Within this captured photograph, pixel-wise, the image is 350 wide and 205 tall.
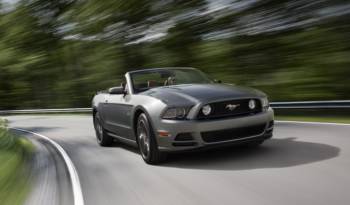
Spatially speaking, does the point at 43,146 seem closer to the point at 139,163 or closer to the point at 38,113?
the point at 139,163

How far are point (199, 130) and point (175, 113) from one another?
0.42 m

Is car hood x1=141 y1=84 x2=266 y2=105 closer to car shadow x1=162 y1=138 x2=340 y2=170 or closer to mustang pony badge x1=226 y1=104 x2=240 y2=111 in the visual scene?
mustang pony badge x1=226 y1=104 x2=240 y2=111

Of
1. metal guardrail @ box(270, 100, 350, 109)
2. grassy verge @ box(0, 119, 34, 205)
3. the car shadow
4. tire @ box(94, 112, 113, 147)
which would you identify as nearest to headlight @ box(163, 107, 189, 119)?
the car shadow

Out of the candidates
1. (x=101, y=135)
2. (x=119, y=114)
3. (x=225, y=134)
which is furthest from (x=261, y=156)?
(x=101, y=135)

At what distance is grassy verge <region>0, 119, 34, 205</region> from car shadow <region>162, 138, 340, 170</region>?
2017mm

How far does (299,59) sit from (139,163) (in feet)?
32.2

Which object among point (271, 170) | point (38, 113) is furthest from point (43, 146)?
point (38, 113)

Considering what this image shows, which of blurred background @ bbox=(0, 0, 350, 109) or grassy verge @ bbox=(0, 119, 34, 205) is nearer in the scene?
Result: grassy verge @ bbox=(0, 119, 34, 205)

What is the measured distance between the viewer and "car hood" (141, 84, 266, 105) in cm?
706

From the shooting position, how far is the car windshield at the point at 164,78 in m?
8.69

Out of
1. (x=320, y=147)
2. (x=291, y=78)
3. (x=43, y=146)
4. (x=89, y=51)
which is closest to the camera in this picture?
(x=320, y=147)

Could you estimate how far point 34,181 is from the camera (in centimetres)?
770

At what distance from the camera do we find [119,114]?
8867 millimetres

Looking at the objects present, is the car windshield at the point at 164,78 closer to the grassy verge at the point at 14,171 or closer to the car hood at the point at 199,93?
the car hood at the point at 199,93
